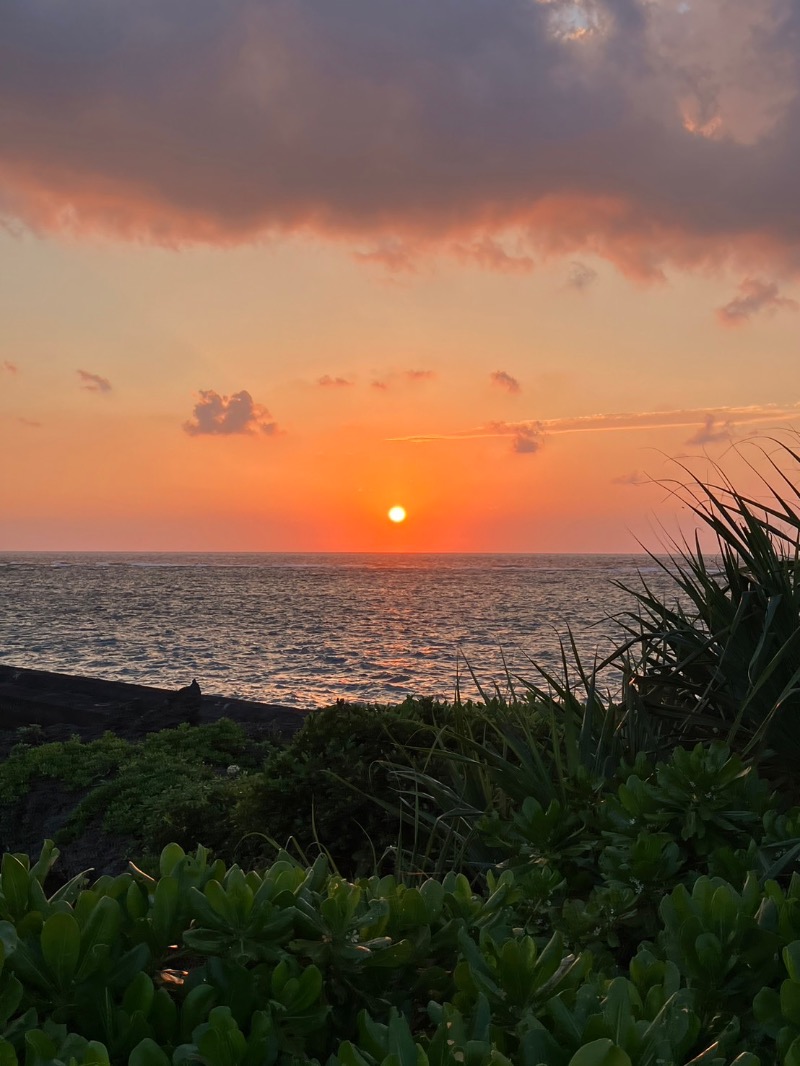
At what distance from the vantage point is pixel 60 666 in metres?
28.0

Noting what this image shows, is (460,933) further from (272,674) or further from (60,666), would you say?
(60,666)

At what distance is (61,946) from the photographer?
1.64 metres

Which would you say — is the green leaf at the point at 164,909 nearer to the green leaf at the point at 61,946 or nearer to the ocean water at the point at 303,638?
the green leaf at the point at 61,946

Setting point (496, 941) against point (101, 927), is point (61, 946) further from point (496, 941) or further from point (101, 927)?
point (496, 941)

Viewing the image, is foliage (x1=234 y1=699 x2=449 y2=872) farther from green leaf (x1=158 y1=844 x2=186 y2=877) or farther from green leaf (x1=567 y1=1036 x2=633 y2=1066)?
green leaf (x1=567 y1=1036 x2=633 y2=1066)

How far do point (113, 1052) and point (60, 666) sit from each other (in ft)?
93.5

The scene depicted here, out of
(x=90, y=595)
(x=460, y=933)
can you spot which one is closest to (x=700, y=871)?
(x=460, y=933)

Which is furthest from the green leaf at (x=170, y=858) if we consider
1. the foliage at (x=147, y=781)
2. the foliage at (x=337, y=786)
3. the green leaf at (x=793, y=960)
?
the foliage at (x=147, y=781)

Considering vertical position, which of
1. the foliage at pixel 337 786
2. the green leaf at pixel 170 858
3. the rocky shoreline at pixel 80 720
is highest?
the green leaf at pixel 170 858

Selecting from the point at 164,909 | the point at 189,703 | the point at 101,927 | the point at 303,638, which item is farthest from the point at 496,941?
the point at 303,638

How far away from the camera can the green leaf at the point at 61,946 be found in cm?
162

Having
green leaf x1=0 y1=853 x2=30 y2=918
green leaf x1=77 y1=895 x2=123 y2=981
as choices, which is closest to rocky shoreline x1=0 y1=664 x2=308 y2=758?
green leaf x1=0 y1=853 x2=30 y2=918

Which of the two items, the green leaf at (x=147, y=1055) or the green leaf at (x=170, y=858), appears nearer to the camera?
the green leaf at (x=147, y=1055)

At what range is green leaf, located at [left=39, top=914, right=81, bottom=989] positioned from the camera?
162 cm
